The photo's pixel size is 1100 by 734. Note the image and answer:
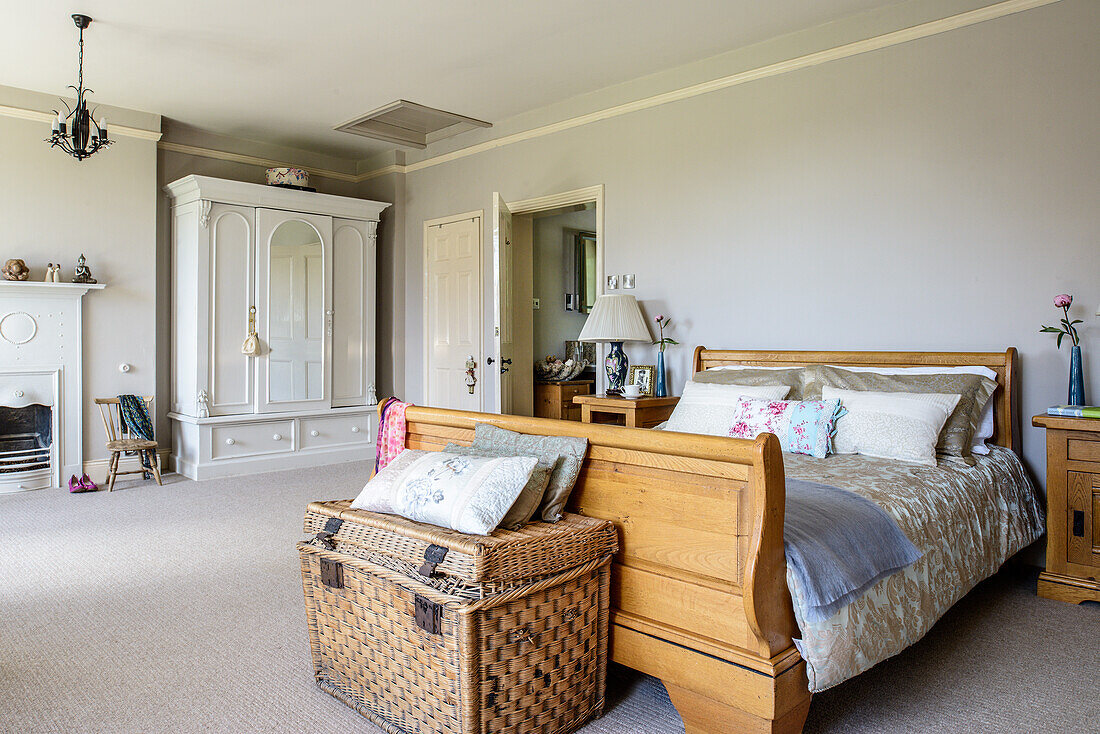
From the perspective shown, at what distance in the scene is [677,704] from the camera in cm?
184

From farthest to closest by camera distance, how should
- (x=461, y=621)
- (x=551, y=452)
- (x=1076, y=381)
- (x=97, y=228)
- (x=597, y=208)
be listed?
(x=97, y=228) < (x=597, y=208) < (x=1076, y=381) < (x=551, y=452) < (x=461, y=621)

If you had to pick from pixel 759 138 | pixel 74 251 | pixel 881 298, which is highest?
pixel 759 138

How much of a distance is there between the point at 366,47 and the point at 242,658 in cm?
332

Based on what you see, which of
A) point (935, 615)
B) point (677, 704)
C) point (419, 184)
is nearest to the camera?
point (677, 704)

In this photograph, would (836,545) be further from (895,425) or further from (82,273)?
(82,273)

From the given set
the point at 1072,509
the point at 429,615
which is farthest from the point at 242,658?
the point at 1072,509

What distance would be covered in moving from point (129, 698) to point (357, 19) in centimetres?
325

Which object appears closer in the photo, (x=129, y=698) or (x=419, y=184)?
(x=129, y=698)

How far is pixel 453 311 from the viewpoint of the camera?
19.6 ft

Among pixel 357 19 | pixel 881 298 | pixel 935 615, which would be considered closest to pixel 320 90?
pixel 357 19

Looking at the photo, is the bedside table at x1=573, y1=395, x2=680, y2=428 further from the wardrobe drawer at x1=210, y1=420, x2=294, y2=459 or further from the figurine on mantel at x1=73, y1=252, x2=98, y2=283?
the figurine on mantel at x1=73, y1=252, x2=98, y2=283

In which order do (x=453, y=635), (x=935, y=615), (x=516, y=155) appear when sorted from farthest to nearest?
(x=516, y=155) < (x=935, y=615) < (x=453, y=635)

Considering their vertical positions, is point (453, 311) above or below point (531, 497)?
above

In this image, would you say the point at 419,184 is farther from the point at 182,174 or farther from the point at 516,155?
the point at 182,174
